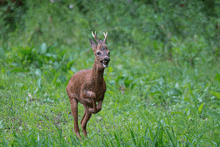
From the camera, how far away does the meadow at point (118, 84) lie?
9.44 feet

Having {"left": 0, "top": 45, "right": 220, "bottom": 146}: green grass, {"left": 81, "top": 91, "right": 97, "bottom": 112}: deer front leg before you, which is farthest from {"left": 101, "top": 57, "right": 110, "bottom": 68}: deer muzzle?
{"left": 0, "top": 45, "right": 220, "bottom": 146}: green grass

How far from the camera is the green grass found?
8.89 feet

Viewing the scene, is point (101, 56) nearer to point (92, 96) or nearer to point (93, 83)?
point (93, 83)

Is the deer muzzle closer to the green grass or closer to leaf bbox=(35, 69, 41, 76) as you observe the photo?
the green grass

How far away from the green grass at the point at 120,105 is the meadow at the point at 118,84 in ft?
0.04

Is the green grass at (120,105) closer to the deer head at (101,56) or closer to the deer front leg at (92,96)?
the deer front leg at (92,96)

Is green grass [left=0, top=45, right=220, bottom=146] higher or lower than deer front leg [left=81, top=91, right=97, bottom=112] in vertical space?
lower

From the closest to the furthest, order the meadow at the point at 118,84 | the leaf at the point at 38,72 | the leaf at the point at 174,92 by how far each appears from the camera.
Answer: the meadow at the point at 118,84, the leaf at the point at 174,92, the leaf at the point at 38,72

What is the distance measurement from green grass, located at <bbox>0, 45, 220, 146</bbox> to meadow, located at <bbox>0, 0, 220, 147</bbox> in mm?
13

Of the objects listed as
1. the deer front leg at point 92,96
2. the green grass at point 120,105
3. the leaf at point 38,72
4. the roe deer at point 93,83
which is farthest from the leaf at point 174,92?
the leaf at point 38,72

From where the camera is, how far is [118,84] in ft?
15.4

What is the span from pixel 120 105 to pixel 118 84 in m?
0.88

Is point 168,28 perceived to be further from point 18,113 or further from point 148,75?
point 18,113

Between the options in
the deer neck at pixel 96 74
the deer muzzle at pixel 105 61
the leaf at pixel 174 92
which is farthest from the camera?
the leaf at pixel 174 92
